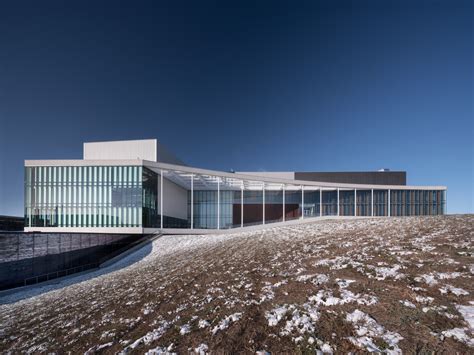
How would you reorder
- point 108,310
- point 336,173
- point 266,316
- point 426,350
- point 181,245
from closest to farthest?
point 426,350, point 266,316, point 108,310, point 181,245, point 336,173

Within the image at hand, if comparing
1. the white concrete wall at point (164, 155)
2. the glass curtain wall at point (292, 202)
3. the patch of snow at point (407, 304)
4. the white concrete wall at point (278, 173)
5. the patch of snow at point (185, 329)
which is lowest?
the glass curtain wall at point (292, 202)

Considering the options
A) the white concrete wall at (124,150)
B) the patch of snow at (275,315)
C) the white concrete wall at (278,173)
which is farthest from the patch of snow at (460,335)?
the white concrete wall at (278,173)

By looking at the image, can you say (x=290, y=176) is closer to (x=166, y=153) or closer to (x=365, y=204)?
(x=365, y=204)

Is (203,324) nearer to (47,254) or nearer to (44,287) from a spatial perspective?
(44,287)

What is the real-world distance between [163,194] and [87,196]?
9.16 meters

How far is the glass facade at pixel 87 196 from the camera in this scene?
2851 centimetres

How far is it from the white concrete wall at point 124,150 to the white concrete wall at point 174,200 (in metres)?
5.22

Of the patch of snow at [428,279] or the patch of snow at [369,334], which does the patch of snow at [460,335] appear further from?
the patch of snow at [428,279]

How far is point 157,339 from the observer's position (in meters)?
5.36

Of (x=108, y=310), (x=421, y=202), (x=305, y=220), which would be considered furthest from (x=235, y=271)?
(x=421, y=202)

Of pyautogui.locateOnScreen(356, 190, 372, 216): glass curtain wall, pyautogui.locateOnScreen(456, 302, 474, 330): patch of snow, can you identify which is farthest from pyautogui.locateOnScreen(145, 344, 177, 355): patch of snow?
pyautogui.locateOnScreen(356, 190, 372, 216): glass curtain wall

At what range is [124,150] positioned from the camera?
39594mm

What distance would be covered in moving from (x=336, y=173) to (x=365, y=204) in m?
13.0

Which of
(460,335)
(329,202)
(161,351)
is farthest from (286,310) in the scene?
(329,202)
